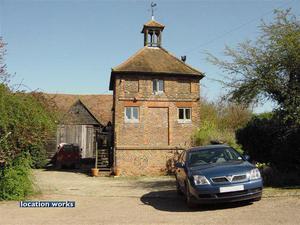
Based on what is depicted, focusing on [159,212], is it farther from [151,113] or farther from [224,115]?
[224,115]

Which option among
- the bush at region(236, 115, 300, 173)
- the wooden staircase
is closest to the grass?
the bush at region(236, 115, 300, 173)

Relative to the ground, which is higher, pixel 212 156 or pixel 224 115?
pixel 224 115

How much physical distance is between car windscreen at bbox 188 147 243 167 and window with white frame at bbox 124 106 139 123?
1596 cm

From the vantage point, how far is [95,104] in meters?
Result: 43.4

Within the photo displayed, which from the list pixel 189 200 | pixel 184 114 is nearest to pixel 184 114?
pixel 184 114

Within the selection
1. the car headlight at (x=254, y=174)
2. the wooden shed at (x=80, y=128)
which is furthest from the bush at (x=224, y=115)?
the car headlight at (x=254, y=174)

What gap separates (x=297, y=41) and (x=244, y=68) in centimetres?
240

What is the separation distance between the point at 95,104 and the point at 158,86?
669 inches

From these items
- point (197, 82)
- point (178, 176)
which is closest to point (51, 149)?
point (197, 82)

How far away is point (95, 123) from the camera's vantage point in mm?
38938

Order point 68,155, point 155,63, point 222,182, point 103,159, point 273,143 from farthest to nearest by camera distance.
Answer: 1. point 68,155
2. point 103,159
3. point 155,63
4. point 273,143
5. point 222,182

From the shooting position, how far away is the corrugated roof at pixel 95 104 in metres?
41.5

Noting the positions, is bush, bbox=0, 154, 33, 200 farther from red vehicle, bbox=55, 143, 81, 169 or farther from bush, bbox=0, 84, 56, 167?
red vehicle, bbox=55, 143, 81, 169

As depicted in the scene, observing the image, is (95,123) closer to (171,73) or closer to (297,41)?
(171,73)
